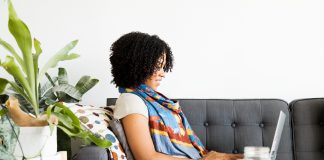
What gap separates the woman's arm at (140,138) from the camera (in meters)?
1.47

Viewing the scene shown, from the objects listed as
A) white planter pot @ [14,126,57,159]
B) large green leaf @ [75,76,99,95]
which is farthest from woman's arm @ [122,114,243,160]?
large green leaf @ [75,76,99,95]

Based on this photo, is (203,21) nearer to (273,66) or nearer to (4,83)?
(273,66)

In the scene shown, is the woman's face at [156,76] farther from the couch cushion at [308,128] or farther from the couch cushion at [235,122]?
the couch cushion at [308,128]

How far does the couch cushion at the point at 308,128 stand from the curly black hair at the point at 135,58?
781 mm

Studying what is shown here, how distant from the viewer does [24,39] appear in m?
1.18

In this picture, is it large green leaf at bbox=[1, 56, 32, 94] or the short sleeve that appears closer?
large green leaf at bbox=[1, 56, 32, 94]

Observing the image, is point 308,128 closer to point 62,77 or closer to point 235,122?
point 235,122

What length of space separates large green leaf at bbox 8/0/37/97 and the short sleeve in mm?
398

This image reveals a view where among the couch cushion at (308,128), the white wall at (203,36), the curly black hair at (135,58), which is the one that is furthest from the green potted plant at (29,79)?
the couch cushion at (308,128)

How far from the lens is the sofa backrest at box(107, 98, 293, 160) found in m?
1.92

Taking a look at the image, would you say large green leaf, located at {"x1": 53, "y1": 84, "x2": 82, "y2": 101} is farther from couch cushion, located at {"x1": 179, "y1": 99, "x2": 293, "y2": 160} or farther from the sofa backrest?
couch cushion, located at {"x1": 179, "y1": 99, "x2": 293, "y2": 160}

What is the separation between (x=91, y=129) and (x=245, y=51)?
1108 mm

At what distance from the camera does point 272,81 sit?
221 cm

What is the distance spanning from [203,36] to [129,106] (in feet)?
2.92
